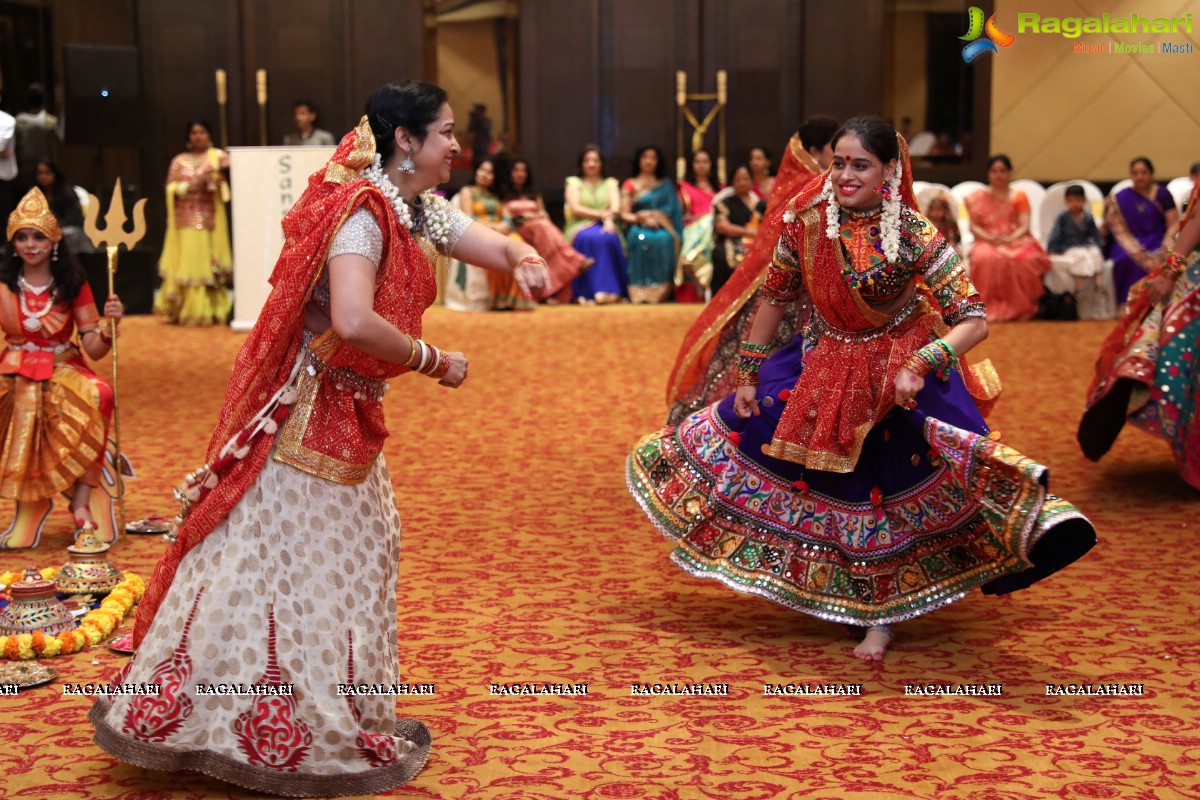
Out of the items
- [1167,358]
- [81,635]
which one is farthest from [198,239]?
[81,635]

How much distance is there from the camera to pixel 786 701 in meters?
3.22

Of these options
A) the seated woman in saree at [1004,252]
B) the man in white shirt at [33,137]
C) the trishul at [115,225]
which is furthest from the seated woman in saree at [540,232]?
the trishul at [115,225]

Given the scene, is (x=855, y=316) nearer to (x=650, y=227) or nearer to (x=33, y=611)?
(x=33, y=611)

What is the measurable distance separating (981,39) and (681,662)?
11609mm

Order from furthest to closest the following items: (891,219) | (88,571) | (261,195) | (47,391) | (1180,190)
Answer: (1180,190) < (261,195) < (47,391) < (88,571) < (891,219)

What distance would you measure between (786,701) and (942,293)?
1036 millimetres

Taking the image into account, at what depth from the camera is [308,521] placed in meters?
2.64

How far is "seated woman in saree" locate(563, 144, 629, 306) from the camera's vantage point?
12445 mm

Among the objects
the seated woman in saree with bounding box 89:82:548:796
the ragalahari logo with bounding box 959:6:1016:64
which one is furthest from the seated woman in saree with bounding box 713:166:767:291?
the seated woman in saree with bounding box 89:82:548:796

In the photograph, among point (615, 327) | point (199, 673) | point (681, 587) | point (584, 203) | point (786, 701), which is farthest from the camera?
point (584, 203)

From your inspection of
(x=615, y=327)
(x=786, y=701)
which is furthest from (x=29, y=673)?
(x=615, y=327)

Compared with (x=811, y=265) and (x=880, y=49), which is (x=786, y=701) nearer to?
(x=811, y=265)

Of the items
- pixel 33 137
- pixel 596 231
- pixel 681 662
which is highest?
pixel 33 137

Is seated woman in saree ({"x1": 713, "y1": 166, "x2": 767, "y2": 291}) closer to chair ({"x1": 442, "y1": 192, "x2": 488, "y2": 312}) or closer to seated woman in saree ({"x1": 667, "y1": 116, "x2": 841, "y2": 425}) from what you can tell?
chair ({"x1": 442, "y1": 192, "x2": 488, "y2": 312})
